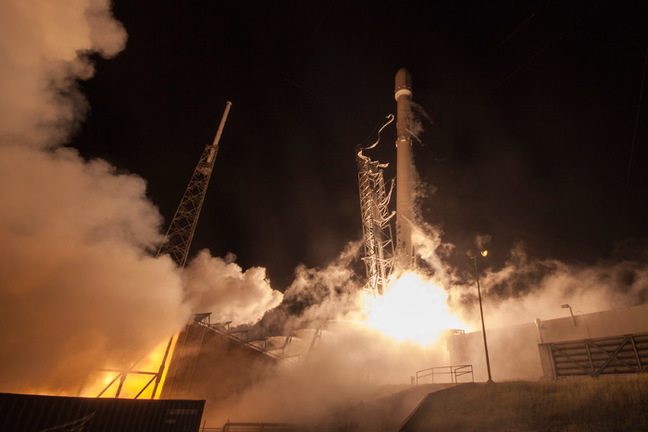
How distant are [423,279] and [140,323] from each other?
82.6ft

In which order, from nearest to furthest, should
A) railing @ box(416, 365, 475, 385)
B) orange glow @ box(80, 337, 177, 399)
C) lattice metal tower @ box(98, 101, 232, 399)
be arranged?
orange glow @ box(80, 337, 177, 399), railing @ box(416, 365, 475, 385), lattice metal tower @ box(98, 101, 232, 399)

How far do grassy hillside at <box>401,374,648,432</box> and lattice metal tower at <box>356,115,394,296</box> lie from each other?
59.2 feet

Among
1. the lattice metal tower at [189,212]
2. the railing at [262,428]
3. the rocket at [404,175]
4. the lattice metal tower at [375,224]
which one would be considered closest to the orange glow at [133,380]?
the railing at [262,428]

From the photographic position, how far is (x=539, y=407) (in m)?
12.1

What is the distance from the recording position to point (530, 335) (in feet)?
75.2

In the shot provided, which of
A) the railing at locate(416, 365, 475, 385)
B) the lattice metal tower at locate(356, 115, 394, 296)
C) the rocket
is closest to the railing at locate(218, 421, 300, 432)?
the railing at locate(416, 365, 475, 385)

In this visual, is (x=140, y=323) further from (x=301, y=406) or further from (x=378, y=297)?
(x=378, y=297)

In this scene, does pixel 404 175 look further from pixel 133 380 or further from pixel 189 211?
pixel 133 380

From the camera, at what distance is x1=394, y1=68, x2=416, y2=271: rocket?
103ft

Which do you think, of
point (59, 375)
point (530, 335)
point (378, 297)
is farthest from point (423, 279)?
point (59, 375)

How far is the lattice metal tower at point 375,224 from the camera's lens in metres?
33.8

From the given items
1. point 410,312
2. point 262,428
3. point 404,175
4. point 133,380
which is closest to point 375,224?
point 404,175

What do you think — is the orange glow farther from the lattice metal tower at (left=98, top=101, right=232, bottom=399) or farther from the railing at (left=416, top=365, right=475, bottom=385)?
the railing at (left=416, top=365, right=475, bottom=385)

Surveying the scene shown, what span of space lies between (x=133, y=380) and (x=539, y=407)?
1714 cm
